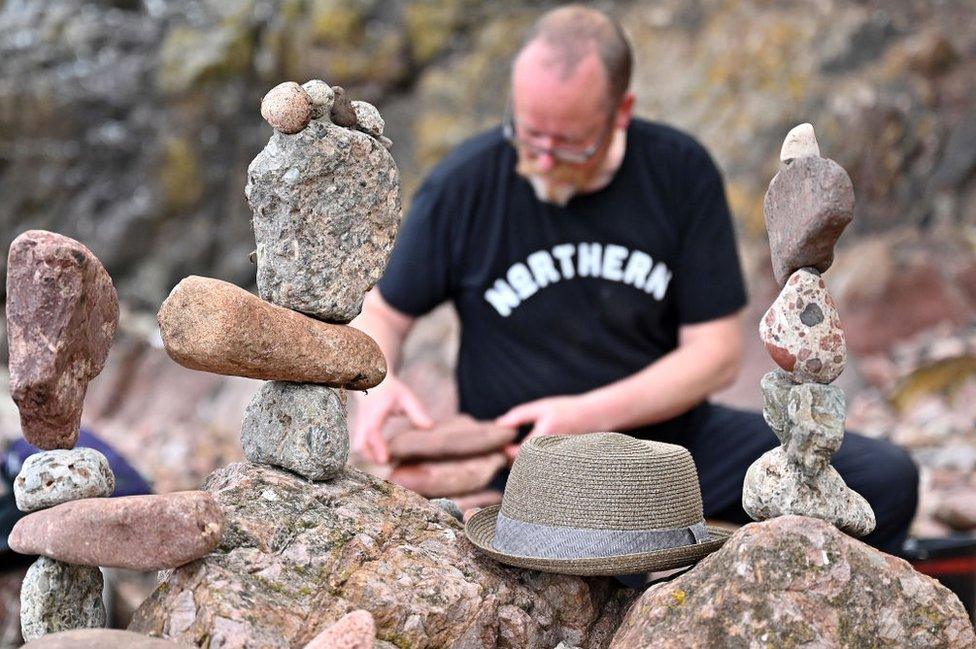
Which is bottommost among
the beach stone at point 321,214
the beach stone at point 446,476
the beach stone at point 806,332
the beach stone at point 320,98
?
the beach stone at point 446,476

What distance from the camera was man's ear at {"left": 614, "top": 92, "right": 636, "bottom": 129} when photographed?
157 inches

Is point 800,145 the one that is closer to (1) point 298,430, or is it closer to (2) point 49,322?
(1) point 298,430

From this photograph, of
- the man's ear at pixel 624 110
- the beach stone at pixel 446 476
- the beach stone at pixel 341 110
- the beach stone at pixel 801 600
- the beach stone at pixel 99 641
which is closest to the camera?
the beach stone at pixel 99 641

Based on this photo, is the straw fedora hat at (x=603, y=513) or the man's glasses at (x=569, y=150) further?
the man's glasses at (x=569, y=150)

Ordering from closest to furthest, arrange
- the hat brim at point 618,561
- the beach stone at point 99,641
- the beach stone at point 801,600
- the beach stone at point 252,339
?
the beach stone at point 99,641
the beach stone at point 801,600
the beach stone at point 252,339
the hat brim at point 618,561

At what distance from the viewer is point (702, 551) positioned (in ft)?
7.33

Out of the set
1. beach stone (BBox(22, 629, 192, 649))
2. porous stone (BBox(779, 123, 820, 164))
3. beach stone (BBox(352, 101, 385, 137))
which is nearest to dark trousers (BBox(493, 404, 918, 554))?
porous stone (BBox(779, 123, 820, 164))

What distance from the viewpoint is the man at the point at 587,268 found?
3834 millimetres

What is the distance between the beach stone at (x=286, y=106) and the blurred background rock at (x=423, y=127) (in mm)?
4487

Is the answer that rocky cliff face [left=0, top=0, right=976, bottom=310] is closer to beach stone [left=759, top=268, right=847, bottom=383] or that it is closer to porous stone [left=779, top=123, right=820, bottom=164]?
porous stone [left=779, top=123, right=820, bottom=164]

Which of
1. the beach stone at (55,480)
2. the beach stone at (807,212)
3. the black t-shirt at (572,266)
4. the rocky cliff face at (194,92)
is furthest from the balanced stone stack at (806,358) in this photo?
the rocky cliff face at (194,92)

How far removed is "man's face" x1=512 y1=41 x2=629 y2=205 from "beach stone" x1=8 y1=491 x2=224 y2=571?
7.12 feet

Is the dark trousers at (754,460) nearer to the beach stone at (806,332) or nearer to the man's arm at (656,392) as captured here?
the man's arm at (656,392)

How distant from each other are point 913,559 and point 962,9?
4909mm
